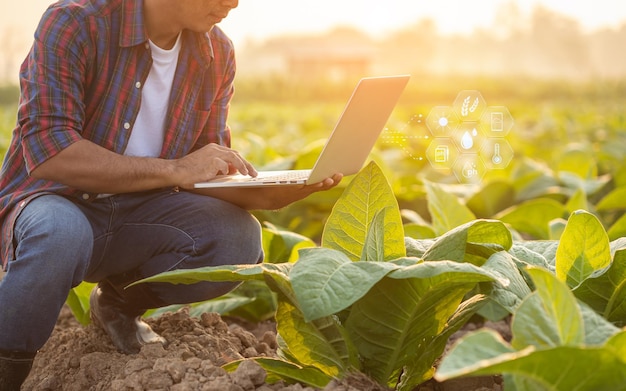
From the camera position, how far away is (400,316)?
2004mm

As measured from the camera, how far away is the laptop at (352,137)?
7.61 ft

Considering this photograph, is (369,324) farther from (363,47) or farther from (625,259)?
(363,47)

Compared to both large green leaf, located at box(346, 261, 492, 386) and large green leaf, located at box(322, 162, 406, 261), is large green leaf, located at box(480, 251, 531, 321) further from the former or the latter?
large green leaf, located at box(322, 162, 406, 261)

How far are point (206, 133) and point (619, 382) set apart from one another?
1.64 meters

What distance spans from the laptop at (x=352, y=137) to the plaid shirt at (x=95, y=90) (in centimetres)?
29

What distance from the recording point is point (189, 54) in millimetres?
2695

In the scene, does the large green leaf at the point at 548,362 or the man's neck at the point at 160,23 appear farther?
the man's neck at the point at 160,23

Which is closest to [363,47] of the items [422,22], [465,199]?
[422,22]

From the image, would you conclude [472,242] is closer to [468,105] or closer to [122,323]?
[122,323]

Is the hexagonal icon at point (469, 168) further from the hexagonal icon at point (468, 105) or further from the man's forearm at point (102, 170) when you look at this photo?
the man's forearm at point (102, 170)

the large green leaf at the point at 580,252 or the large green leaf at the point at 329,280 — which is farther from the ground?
the large green leaf at the point at 329,280

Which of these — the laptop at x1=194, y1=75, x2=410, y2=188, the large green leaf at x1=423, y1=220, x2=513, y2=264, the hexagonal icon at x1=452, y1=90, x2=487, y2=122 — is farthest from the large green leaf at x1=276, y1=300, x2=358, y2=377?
the hexagonal icon at x1=452, y1=90, x2=487, y2=122

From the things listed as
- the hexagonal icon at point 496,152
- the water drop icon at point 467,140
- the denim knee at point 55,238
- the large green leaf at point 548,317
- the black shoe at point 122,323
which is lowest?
the hexagonal icon at point 496,152
